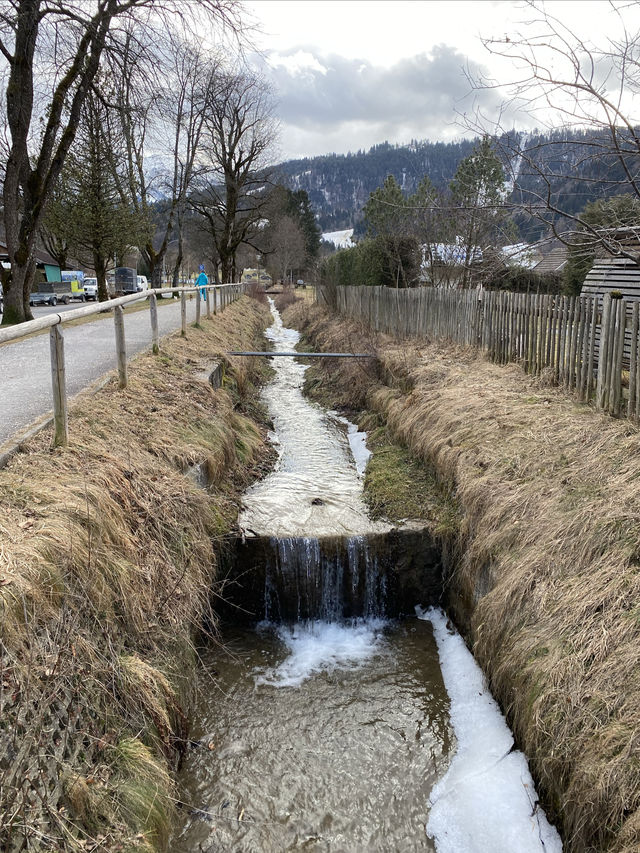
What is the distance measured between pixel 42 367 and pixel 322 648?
16.4ft

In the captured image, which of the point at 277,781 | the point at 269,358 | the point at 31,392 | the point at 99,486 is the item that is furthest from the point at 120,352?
the point at 269,358

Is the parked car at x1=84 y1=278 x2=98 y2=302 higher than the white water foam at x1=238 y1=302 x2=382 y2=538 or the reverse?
higher

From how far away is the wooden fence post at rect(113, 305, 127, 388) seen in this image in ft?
21.5

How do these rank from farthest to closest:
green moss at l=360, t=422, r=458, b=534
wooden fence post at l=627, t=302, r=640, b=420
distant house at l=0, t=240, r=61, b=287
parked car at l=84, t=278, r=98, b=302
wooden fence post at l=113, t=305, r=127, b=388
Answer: distant house at l=0, t=240, r=61, b=287 < parked car at l=84, t=278, r=98, b=302 < green moss at l=360, t=422, r=458, b=534 < wooden fence post at l=113, t=305, r=127, b=388 < wooden fence post at l=627, t=302, r=640, b=420

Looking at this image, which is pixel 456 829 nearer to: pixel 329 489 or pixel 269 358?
pixel 329 489

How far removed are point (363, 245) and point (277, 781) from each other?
21976 mm

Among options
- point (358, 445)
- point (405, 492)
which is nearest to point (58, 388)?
point (405, 492)

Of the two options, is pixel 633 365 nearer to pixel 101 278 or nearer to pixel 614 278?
pixel 614 278

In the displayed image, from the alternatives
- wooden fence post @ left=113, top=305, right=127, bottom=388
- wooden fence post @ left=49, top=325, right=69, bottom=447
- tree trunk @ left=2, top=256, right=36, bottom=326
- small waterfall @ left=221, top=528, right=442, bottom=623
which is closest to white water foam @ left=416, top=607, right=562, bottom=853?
small waterfall @ left=221, top=528, right=442, bottom=623

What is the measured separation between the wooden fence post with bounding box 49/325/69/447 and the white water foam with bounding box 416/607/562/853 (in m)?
3.74

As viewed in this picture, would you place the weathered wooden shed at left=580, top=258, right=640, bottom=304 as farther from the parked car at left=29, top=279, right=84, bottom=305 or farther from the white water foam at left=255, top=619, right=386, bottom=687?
the parked car at left=29, top=279, right=84, bottom=305

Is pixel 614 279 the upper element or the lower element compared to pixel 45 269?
lower

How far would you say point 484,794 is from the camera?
3900 millimetres

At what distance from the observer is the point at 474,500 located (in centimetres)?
587
